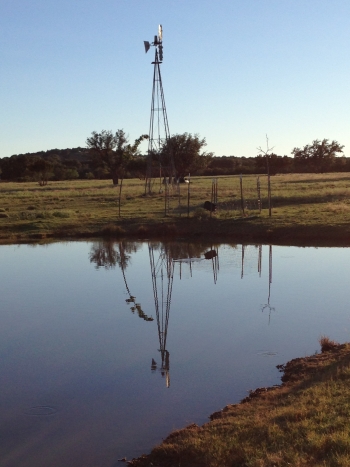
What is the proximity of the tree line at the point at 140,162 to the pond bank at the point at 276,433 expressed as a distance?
44.3 metres

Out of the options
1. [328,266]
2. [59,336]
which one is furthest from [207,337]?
[328,266]

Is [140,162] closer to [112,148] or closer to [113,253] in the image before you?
[112,148]

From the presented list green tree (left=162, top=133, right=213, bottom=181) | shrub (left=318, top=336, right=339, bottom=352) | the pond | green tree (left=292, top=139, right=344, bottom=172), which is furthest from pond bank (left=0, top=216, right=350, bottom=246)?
green tree (left=292, top=139, right=344, bottom=172)

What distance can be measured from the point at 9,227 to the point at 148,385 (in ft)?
75.1

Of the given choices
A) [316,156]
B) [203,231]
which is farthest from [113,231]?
[316,156]

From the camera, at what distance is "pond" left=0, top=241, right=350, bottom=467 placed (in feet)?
28.9

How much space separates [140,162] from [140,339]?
61.0 meters

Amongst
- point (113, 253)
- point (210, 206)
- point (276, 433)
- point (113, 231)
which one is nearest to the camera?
point (276, 433)

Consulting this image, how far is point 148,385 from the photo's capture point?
33.9 ft

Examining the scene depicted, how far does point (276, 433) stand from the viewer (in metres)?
6.91

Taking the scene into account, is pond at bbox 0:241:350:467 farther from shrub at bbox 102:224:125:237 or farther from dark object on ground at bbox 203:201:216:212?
dark object on ground at bbox 203:201:216:212

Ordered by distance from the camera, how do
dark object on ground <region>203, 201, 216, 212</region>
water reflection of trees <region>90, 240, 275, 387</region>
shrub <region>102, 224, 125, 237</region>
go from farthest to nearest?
1. dark object on ground <region>203, 201, 216, 212</region>
2. shrub <region>102, 224, 125, 237</region>
3. water reflection of trees <region>90, 240, 275, 387</region>

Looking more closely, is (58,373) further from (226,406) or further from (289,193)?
(289,193)

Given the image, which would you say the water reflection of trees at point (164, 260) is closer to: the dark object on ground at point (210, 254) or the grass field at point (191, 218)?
the dark object on ground at point (210, 254)
